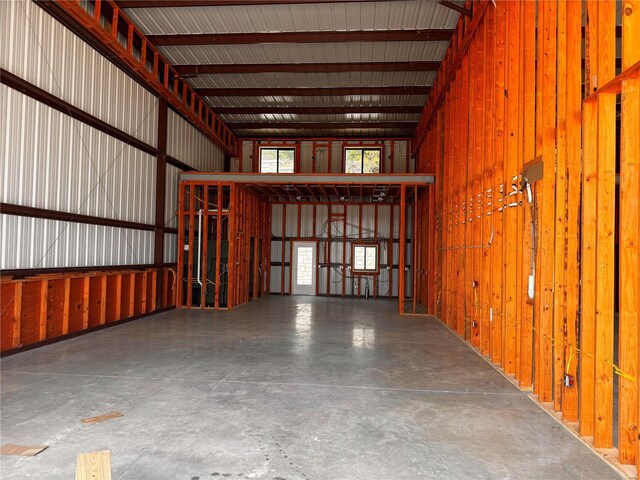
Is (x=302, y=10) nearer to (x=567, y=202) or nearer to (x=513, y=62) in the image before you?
(x=513, y=62)

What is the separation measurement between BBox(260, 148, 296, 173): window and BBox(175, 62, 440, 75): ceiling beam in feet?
20.7

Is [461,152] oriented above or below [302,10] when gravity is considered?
below

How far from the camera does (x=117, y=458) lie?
3381 millimetres

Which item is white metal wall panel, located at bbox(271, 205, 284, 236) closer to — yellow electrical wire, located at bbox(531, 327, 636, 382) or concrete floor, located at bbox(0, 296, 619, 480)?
concrete floor, located at bbox(0, 296, 619, 480)

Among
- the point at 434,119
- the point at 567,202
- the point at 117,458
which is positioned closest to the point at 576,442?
the point at 567,202

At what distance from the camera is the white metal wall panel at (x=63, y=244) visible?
6781 mm

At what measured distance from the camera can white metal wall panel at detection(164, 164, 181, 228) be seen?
12336 mm

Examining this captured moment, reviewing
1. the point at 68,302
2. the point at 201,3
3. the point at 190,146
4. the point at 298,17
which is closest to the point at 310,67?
the point at 298,17

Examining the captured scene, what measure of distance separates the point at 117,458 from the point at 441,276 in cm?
925

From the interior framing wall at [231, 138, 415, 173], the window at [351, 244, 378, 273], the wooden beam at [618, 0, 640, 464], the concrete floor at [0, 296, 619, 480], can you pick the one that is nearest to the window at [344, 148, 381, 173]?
the interior framing wall at [231, 138, 415, 173]

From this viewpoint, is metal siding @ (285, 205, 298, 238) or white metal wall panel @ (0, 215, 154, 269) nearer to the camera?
white metal wall panel @ (0, 215, 154, 269)

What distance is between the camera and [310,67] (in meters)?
12.0

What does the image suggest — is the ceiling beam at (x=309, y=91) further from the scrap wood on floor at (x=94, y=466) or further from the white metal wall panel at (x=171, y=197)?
the scrap wood on floor at (x=94, y=466)

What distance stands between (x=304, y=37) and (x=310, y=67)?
1.77 m
